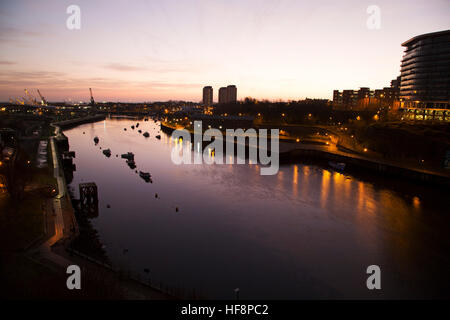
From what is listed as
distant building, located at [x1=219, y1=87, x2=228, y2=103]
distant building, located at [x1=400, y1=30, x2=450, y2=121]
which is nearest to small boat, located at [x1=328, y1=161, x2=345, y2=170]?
distant building, located at [x1=400, y1=30, x2=450, y2=121]

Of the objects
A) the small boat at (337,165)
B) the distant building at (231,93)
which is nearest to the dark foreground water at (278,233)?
the small boat at (337,165)

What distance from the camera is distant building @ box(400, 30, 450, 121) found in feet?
158

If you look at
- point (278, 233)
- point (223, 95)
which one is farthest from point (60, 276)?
point (223, 95)

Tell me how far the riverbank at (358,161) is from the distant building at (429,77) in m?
25.1

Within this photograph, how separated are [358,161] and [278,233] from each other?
58.7 feet

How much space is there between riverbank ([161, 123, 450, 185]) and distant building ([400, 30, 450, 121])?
2510 centimetres

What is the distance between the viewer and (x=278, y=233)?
14.5m

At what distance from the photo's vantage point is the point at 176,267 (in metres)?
11.2

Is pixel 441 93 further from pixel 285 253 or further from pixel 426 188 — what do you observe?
pixel 285 253

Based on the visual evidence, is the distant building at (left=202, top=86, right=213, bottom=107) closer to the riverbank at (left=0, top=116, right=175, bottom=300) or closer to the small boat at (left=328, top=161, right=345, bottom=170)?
the small boat at (left=328, top=161, right=345, bottom=170)

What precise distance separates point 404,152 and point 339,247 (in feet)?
70.4
